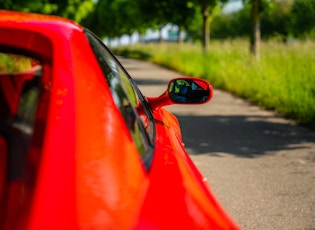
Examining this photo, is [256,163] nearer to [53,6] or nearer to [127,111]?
[127,111]

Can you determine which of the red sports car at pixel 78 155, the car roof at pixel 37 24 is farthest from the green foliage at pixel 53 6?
the red sports car at pixel 78 155

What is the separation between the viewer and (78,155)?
1.32 meters

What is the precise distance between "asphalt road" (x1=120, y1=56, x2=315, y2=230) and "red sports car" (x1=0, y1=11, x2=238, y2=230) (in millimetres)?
2640

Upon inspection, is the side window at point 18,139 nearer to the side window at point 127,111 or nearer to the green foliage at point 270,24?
the side window at point 127,111

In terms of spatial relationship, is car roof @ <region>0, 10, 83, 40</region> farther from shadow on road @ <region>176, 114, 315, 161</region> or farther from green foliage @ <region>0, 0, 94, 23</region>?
green foliage @ <region>0, 0, 94, 23</region>

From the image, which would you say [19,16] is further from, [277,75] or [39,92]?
[277,75]

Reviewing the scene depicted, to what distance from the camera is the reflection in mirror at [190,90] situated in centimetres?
280

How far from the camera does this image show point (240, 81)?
595 inches

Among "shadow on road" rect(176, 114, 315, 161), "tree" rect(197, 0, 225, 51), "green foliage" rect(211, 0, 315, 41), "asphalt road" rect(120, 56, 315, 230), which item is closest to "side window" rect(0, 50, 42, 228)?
"asphalt road" rect(120, 56, 315, 230)

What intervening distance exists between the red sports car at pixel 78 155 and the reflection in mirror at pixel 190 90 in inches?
37.2

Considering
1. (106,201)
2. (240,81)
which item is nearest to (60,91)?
(106,201)

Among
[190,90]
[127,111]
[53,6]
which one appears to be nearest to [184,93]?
[190,90]

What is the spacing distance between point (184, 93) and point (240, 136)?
5.48 metres

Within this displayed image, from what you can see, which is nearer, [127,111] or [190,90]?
[127,111]
